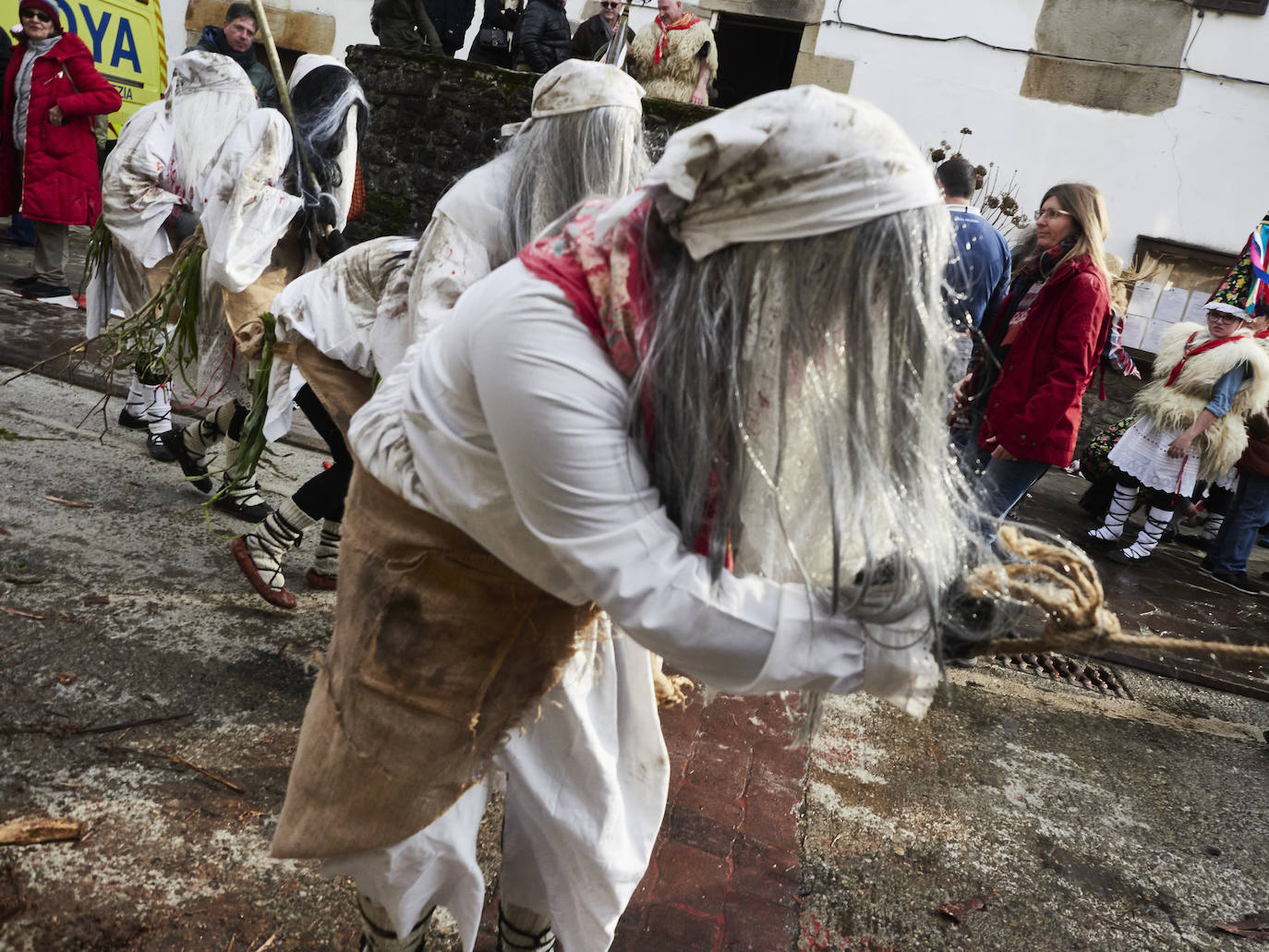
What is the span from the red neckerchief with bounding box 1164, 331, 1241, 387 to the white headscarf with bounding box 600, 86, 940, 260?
5672 millimetres

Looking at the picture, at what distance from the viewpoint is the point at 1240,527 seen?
6.27 m

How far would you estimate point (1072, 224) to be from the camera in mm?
4109

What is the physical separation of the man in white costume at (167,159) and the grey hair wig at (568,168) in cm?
216

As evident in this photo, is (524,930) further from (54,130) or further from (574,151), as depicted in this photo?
(54,130)

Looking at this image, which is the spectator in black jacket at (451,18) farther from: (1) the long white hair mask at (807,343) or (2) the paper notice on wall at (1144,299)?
(1) the long white hair mask at (807,343)

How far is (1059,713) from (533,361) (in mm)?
3377

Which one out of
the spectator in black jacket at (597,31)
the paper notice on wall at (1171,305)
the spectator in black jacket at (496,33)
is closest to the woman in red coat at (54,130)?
the spectator in black jacket at (496,33)

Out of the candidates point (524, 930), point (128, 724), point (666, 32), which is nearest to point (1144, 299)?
point (666, 32)

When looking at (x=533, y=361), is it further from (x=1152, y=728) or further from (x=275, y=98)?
(x=275, y=98)

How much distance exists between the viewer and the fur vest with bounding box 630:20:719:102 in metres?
7.54

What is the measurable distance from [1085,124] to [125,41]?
8.75 m

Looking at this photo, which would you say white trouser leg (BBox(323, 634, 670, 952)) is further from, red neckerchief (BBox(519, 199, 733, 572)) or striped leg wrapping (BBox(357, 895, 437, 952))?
red neckerchief (BBox(519, 199, 733, 572))

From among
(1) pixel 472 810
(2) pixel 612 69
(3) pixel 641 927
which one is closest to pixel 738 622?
(1) pixel 472 810

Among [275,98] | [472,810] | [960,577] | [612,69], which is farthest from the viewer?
[275,98]
